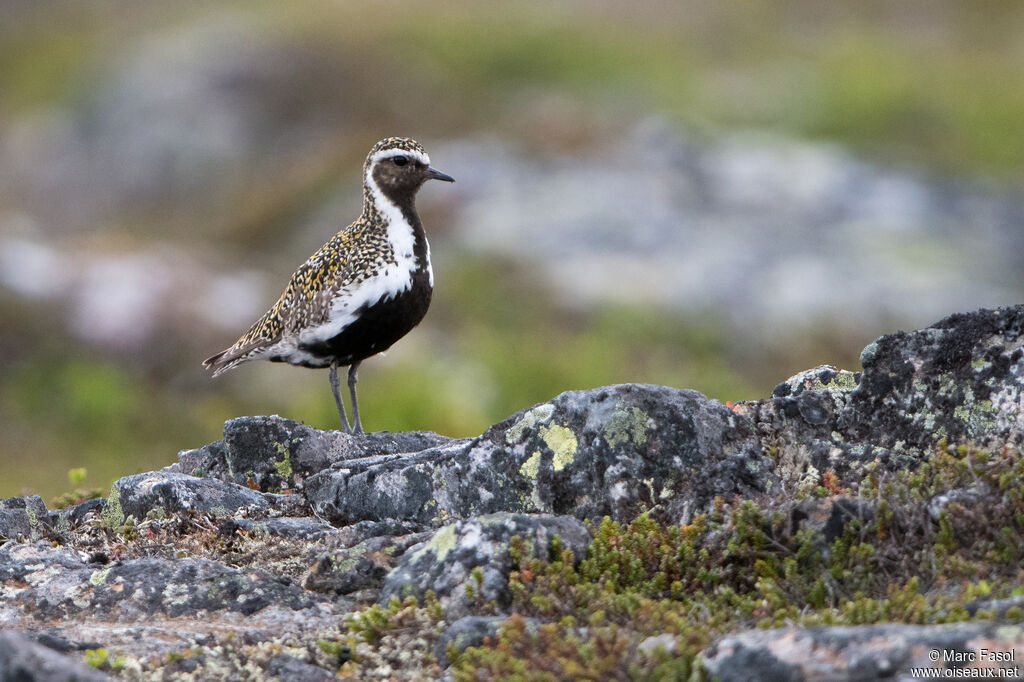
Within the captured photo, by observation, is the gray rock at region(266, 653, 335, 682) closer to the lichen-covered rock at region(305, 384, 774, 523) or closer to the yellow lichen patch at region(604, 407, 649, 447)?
the lichen-covered rock at region(305, 384, 774, 523)

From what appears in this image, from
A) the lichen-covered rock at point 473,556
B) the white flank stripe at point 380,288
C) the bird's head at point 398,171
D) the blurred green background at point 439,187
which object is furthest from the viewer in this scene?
the blurred green background at point 439,187

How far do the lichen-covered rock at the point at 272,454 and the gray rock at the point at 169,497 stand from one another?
2.01ft

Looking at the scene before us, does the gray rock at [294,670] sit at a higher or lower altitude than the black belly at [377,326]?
lower

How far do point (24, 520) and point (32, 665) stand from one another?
274 centimetres

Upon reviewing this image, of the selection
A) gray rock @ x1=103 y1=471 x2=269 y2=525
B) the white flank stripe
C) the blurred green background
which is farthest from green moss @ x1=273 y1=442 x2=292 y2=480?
the blurred green background

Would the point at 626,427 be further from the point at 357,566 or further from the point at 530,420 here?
the point at 357,566

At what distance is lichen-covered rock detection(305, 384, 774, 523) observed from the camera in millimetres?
6246

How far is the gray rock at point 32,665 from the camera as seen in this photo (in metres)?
4.11

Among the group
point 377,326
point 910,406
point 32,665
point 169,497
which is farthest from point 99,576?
point 910,406

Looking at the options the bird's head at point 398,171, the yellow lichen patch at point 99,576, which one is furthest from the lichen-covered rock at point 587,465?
the bird's head at point 398,171

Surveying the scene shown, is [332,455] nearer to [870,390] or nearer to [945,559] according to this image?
[870,390]

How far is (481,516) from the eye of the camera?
5.62 metres

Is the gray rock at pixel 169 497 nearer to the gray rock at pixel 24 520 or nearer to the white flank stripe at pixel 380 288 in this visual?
the gray rock at pixel 24 520

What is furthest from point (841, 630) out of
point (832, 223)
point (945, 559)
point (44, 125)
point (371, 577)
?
point (44, 125)
